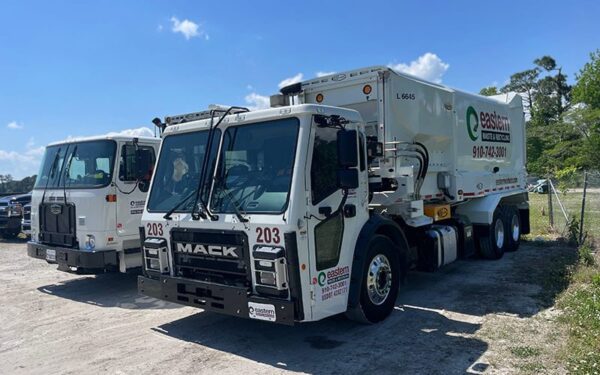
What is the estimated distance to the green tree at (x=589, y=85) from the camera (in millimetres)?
44531

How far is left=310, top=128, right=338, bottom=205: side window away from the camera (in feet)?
16.4

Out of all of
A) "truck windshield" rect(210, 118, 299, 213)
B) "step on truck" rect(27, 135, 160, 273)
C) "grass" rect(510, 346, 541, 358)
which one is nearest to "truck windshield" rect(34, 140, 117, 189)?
"step on truck" rect(27, 135, 160, 273)

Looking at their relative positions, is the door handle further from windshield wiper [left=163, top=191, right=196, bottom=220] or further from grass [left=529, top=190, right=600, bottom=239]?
grass [left=529, top=190, right=600, bottom=239]

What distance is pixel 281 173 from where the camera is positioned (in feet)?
16.3

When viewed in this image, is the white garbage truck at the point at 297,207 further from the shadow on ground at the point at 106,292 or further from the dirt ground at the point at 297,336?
the shadow on ground at the point at 106,292

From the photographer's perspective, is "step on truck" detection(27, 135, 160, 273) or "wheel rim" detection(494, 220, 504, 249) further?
"wheel rim" detection(494, 220, 504, 249)

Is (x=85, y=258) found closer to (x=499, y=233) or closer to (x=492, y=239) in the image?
(x=492, y=239)

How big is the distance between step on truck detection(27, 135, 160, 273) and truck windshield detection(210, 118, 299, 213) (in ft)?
10.2

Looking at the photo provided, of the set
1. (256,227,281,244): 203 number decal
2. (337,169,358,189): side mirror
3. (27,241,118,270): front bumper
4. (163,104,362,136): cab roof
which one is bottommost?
(27,241,118,270): front bumper

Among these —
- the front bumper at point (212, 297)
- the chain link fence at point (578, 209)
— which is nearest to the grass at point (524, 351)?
the front bumper at point (212, 297)

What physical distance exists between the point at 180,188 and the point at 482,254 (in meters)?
6.85

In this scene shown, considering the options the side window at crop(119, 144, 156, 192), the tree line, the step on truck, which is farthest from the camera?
the tree line

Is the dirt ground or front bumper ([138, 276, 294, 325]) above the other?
front bumper ([138, 276, 294, 325])

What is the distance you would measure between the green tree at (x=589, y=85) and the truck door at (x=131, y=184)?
47498 millimetres
